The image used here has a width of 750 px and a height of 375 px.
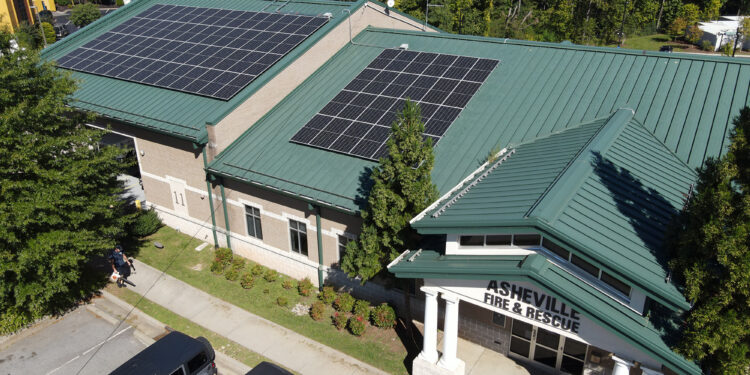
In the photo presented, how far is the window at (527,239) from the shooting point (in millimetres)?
15289

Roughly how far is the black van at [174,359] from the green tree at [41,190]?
5158mm

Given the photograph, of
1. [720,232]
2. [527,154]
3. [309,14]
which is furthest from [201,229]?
Answer: [720,232]

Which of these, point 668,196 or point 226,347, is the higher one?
point 668,196

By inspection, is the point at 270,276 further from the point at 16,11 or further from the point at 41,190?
the point at 16,11

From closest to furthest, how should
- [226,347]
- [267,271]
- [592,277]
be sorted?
1. [592,277]
2. [226,347]
3. [267,271]

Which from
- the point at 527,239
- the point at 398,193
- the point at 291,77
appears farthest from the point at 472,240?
the point at 291,77

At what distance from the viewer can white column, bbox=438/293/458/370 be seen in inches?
667

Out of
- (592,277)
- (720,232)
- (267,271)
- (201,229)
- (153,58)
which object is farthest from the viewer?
(153,58)

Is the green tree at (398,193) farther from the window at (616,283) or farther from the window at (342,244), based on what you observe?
the window at (616,283)

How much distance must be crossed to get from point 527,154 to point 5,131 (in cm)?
1872

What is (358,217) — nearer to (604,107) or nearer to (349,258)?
(349,258)

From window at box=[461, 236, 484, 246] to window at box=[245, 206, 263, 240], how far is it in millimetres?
12136

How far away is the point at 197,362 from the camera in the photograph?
1888cm

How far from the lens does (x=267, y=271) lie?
2556 centimetres
